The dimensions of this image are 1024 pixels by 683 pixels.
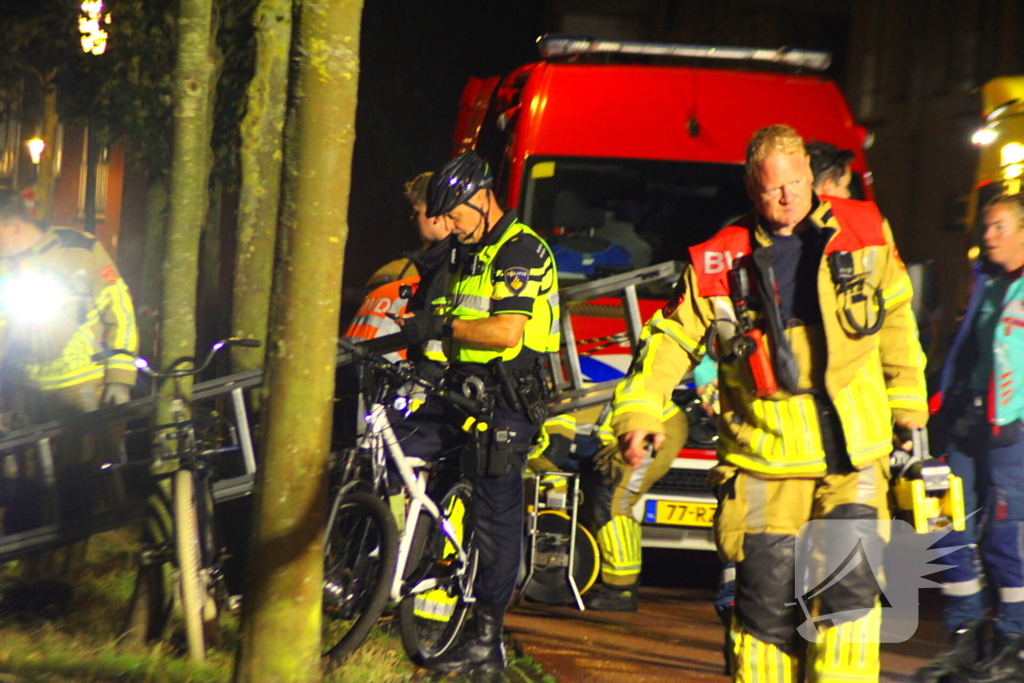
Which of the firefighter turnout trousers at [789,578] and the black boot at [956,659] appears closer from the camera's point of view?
the firefighter turnout trousers at [789,578]

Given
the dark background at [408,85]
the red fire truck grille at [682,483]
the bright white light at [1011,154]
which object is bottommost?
the red fire truck grille at [682,483]

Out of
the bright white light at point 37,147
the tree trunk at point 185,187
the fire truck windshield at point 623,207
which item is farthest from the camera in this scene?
the bright white light at point 37,147

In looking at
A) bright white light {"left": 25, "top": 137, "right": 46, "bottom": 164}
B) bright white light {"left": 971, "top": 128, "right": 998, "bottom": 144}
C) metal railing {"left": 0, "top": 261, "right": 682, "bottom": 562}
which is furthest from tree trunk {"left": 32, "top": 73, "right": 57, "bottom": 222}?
bright white light {"left": 971, "top": 128, "right": 998, "bottom": 144}

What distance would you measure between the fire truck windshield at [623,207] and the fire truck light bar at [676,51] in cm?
78

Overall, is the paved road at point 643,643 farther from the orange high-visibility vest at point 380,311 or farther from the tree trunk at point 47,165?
the tree trunk at point 47,165

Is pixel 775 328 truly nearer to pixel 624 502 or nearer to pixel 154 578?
pixel 624 502

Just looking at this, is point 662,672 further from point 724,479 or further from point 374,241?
point 374,241

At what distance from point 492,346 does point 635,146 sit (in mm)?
3122

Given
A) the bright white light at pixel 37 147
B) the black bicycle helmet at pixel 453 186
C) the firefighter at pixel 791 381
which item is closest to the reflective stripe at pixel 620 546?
the black bicycle helmet at pixel 453 186

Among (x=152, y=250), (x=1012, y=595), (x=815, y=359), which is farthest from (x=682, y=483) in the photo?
(x=152, y=250)

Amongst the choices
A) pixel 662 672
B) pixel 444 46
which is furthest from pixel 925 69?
pixel 444 46

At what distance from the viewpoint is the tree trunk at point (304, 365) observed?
3902mm

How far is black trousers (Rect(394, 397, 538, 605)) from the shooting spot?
4953mm

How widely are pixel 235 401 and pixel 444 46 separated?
2241 cm
